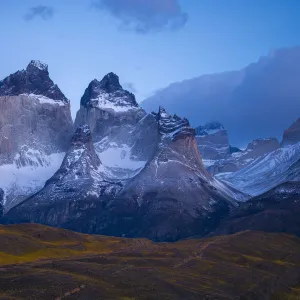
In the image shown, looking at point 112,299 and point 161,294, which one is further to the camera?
point 161,294

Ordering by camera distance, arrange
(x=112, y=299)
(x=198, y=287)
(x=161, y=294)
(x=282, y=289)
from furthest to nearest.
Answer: (x=282, y=289) → (x=198, y=287) → (x=161, y=294) → (x=112, y=299)

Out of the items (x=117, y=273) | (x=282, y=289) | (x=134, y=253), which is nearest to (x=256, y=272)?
(x=282, y=289)

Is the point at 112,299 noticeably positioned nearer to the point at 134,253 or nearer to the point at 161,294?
the point at 161,294

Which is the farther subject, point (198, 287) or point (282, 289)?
point (282, 289)

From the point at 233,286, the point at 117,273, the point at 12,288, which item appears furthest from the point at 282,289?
the point at 12,288

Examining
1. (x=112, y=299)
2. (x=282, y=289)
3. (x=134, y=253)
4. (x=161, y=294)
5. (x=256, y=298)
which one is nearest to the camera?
(x=112, y=299)

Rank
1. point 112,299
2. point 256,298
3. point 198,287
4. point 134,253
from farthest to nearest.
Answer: point 134,253, point 256,298, point 198,287, point 112,299

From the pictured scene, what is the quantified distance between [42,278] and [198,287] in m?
35.7

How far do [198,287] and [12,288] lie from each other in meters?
42.9

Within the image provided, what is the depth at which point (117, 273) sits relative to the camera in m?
151

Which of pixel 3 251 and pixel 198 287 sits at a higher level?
pixel 3 251

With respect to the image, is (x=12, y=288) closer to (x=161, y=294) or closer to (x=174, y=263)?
(x=161, y=294)

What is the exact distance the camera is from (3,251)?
7825 inches

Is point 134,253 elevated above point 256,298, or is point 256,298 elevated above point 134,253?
point 134,253
